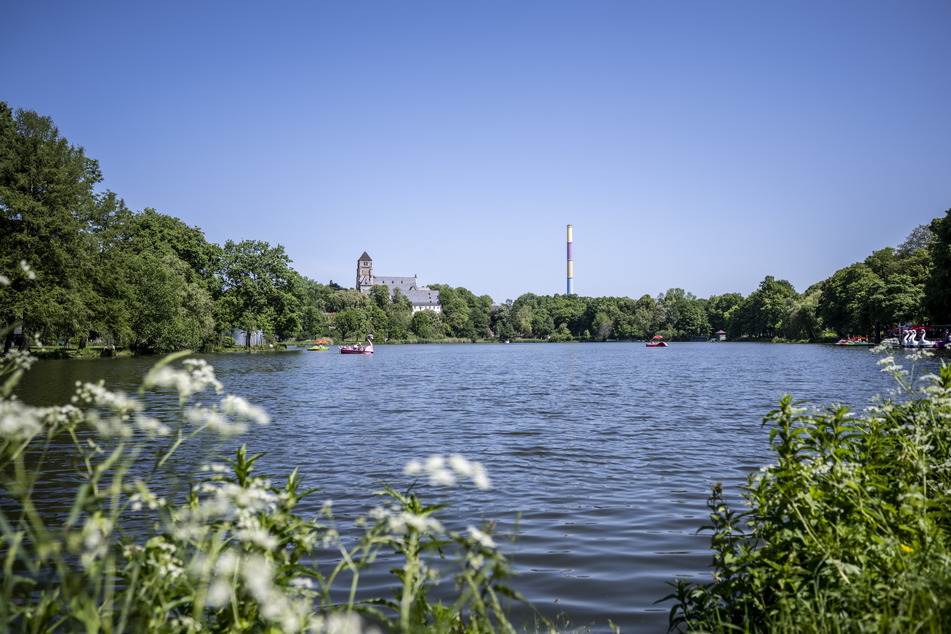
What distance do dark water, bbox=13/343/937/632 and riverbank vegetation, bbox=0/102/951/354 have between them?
5.18m

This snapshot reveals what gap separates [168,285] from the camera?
178ft

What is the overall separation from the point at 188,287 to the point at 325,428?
48651 mm

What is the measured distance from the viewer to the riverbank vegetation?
Result: 40.8 meters

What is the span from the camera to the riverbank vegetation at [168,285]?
134 ft

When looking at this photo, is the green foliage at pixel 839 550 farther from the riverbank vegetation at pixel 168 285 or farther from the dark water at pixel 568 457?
the riverbank vegetation at pixel 168 285

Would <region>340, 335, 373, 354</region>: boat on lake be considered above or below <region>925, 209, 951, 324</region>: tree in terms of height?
below

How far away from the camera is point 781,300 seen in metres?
135

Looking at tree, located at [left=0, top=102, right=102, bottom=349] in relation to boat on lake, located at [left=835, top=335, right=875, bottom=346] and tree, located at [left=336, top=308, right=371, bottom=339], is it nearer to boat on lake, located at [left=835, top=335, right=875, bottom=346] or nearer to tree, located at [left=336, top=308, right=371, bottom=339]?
tree, located at [left=336, top=308, right=371, bottom=339]

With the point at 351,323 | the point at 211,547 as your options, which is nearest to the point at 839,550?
the point at 211,547

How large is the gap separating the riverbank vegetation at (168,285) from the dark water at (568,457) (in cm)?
518

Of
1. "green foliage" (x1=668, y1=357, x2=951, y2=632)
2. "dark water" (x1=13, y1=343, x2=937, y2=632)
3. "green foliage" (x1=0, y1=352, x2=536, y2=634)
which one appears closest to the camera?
"green foliage" (x1=0, y1=352, x2=536, y2=634)

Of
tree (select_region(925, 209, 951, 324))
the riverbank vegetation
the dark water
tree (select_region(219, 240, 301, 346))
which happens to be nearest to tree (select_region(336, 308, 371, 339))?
the riverbank vegetation

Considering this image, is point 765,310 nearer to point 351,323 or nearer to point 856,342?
point 856,342

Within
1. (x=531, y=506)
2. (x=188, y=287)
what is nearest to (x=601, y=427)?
(x=531, y=506)
